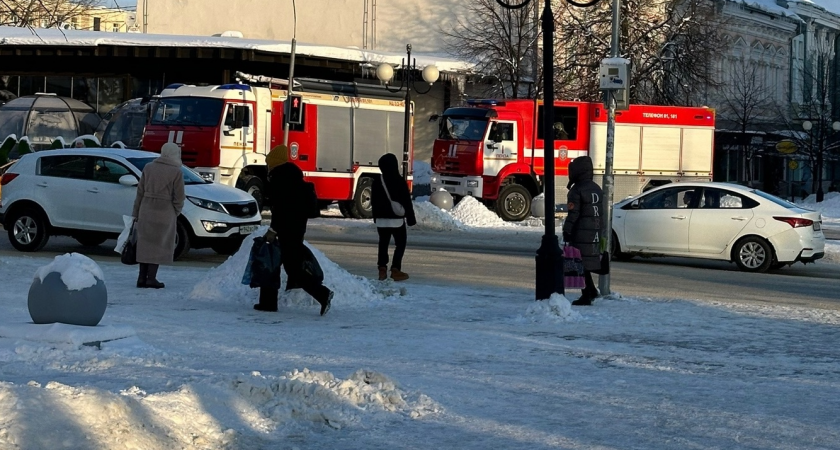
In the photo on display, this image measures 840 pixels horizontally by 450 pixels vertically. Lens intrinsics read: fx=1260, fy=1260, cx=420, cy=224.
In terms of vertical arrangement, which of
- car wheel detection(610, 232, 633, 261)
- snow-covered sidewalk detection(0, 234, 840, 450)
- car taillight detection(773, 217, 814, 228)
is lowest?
snow-covered sidewalk detection(0, 234, 840, 450)

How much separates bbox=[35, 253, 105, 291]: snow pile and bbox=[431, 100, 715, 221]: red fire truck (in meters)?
22.3

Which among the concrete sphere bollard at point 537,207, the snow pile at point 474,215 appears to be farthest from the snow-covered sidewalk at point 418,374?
the concrete sphere bollard at point 537,207

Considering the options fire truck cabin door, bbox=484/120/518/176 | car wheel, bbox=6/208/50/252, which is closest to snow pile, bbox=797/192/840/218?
fire truck cabin door, bbox=484/120/518/176

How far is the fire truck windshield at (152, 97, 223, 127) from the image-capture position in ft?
92.8

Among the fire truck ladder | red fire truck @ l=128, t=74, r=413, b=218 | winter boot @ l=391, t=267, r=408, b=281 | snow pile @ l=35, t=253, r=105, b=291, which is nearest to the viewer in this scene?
snow pile @ l=35, t=253, r=105, b=291

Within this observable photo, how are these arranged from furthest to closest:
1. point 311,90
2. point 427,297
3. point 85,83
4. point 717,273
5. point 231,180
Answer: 1. point 85,83
2. point 311,90
3. point 231,180
4. point 717,273
5. point 427,297

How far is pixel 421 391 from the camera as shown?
8336 mm

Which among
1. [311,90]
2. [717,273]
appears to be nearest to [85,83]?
[311,90]

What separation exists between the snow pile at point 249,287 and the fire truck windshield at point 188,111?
14880mm

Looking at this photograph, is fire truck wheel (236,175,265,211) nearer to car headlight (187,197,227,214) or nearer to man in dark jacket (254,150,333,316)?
car headlight (187,197,227,214)

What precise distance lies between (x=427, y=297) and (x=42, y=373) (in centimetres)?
620

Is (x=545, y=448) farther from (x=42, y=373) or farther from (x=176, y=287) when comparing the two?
(x=176, y=287)

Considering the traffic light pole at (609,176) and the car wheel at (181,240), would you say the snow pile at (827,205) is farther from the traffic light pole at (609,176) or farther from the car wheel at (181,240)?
the traffic light pole at (609,176)

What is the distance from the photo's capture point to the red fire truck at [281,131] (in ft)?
92.5
